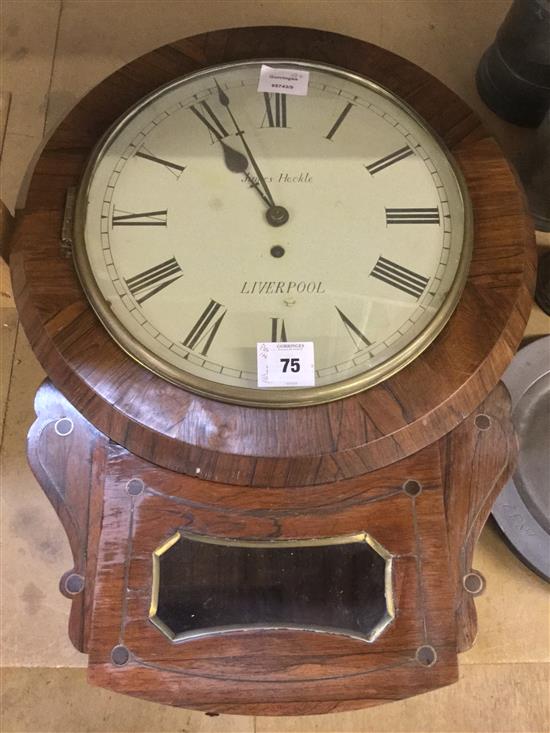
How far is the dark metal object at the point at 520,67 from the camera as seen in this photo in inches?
50.0

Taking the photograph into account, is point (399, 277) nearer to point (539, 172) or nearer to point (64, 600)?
point (539, 172)

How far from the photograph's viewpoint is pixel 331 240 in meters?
0.96

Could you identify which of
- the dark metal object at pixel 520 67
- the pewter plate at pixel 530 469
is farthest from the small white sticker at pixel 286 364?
the dark metal object at pixel 520 67

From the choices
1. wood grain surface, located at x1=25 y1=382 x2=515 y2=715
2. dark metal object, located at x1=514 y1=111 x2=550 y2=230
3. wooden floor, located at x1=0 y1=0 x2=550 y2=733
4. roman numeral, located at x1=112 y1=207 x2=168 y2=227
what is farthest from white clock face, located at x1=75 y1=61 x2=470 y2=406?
dark metal object, located at x1=514 y1=111 x2=550 y2=230

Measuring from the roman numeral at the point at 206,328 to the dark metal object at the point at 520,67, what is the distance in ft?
2.61

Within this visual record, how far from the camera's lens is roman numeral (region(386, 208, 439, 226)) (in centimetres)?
97

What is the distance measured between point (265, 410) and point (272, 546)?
6.8 inches

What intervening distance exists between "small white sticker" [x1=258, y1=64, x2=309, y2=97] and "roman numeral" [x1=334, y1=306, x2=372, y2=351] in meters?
0.34

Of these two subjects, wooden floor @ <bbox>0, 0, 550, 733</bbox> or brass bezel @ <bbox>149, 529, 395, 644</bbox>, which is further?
wooden floor @ <bbox>0, 0, 550, 733</bbox>

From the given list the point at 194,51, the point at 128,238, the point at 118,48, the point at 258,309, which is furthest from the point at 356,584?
the point at 118,48

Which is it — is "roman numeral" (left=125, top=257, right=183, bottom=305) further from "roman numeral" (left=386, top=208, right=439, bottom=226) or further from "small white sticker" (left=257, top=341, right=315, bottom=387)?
"roman numeral" (left=386, top=208, right=439, bottom=226)

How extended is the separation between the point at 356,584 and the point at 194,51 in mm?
764

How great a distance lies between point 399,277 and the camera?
0.94 meters

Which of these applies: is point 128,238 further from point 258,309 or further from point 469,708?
point 469,708
